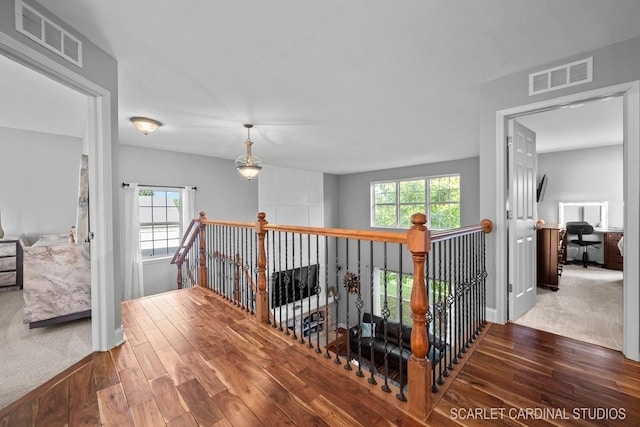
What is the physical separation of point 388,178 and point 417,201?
107cm

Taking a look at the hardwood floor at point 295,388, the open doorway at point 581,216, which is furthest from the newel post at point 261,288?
the open doorway at point 581,216

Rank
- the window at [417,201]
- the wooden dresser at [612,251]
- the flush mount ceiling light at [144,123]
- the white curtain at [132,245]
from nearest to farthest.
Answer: the flush mount ceiling light at [144,123] → the white curtain at [132,245] → the wooden dresser at [612,251] → the window at [417,201]

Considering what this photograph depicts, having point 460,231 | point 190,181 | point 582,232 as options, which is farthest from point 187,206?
point 582,232

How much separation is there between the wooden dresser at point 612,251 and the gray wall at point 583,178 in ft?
1.42

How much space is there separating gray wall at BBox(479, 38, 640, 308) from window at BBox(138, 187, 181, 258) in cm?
542

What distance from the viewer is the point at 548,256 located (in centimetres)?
376

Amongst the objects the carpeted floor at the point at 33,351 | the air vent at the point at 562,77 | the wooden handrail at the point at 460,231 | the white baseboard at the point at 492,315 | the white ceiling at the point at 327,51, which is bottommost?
the carpeted floor at the point at 33,351

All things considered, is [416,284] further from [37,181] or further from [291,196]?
[291,196]

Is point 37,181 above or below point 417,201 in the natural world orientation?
above

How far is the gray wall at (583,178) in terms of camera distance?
204 inches

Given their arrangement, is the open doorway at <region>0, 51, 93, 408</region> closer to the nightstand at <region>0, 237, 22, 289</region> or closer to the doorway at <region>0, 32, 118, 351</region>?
the nightstand at <region>0, 237, 22, 289</region>

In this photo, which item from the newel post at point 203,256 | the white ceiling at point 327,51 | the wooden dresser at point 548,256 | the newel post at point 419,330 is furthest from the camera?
the newel post at point 203,256

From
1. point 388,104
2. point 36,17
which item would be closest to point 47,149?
point 36,17

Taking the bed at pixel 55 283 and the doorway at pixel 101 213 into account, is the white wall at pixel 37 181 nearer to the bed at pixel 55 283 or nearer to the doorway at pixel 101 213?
the bed at pixel 55 283
